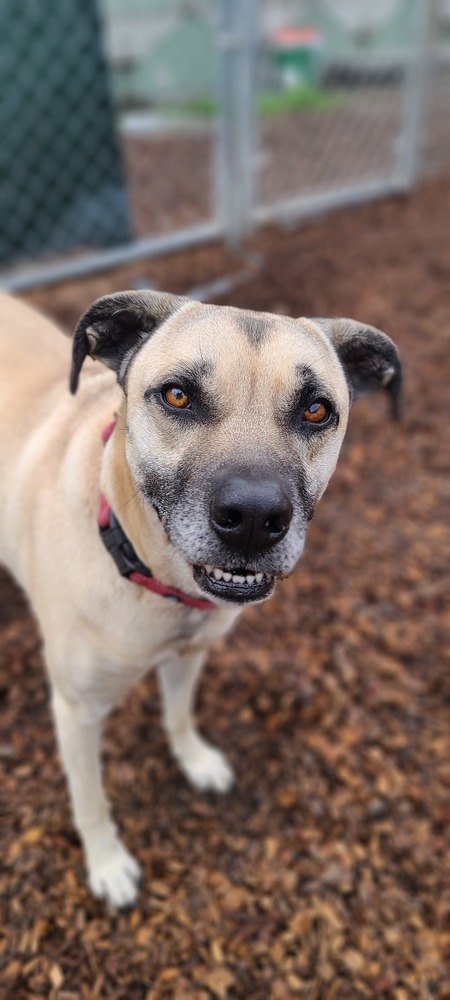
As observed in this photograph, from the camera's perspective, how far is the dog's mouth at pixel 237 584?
170 cm

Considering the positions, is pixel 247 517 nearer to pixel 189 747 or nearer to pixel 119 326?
pixel 119 326

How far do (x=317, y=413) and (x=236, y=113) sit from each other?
18.0ft

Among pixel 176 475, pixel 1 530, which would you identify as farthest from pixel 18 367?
pixel 176 475

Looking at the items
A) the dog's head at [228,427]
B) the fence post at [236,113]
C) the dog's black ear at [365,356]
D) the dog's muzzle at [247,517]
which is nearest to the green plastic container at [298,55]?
the fence post at [236,113]

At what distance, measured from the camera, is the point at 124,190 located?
6066 mm

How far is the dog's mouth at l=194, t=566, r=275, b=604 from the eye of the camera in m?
1.70

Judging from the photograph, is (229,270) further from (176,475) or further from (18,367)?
(176,475)

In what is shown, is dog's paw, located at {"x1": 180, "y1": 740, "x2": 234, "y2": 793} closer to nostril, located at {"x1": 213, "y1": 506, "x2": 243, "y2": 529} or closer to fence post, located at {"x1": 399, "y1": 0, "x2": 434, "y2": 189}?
nostril, located at {"x1": 213, "y1": 506, "x2": 243, "y2": 529}

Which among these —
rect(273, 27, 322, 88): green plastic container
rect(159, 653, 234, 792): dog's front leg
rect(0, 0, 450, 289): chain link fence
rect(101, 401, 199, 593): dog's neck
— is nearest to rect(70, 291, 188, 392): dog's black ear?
rect(101, 401, 199, 593): dog's neck

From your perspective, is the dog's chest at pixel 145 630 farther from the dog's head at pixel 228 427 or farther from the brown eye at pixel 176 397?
the brown eye at pixel 176 397

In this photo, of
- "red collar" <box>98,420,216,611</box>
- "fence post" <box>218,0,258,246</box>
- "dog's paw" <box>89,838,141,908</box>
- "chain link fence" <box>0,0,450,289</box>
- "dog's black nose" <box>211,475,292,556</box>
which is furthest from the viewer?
"fence post" <box>218,0,258,246</box>

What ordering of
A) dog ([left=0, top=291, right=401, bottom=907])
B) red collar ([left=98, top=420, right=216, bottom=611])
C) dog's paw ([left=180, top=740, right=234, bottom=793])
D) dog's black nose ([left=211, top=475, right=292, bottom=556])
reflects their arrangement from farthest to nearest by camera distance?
1. dog's paw ([left=180, top=740, right=234, bottom=793])
2. red collar ([left=98, top=420, right=216, bottom=611])
3. dog ([left=0, top=291, right=401, bottom=907])
4. dog's black nose ([left=211, top=475, right=292, bottom=556])

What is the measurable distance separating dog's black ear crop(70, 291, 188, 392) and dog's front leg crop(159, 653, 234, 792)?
130 cm

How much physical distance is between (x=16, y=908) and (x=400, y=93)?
957cm
